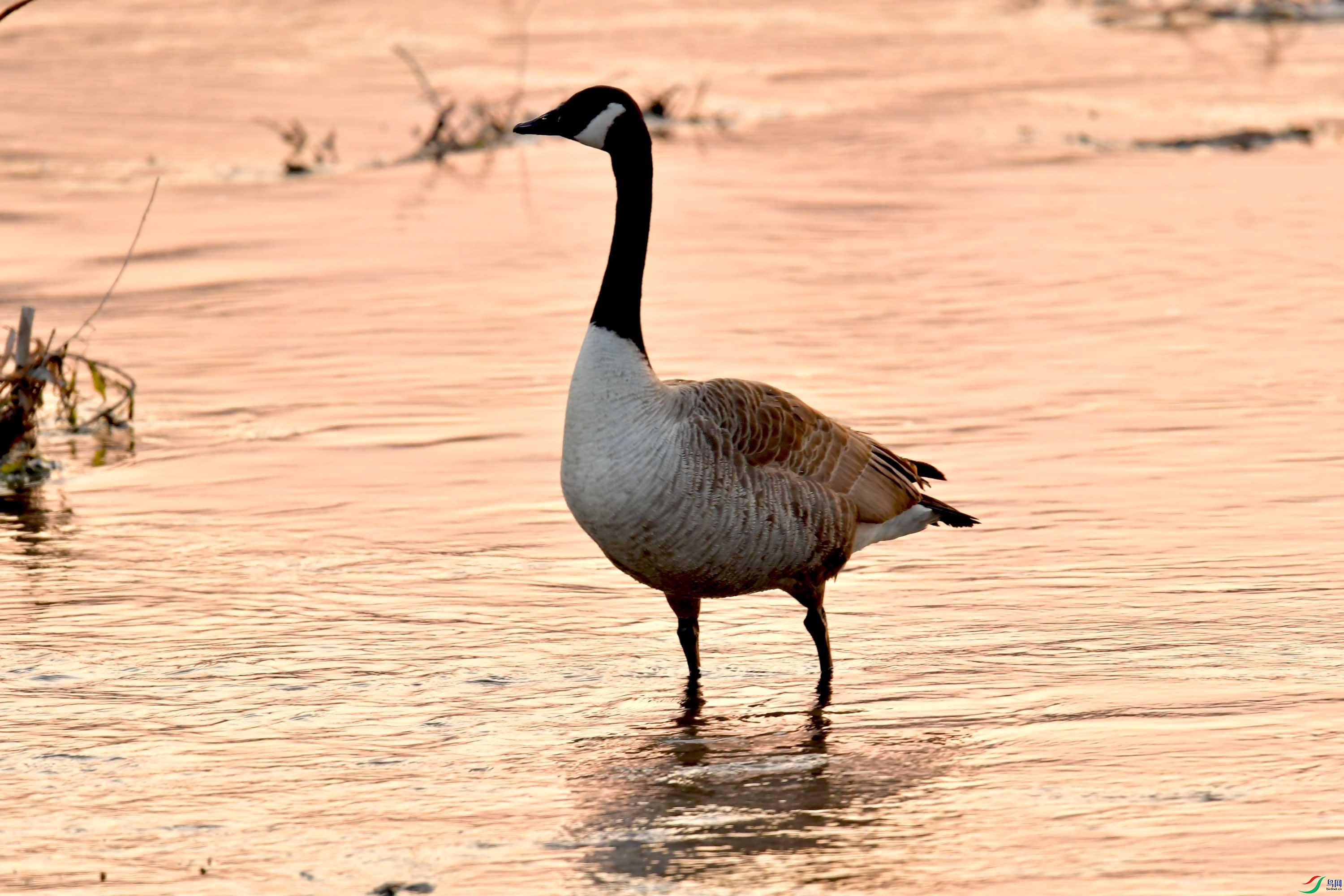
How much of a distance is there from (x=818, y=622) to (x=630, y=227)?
1577 mm

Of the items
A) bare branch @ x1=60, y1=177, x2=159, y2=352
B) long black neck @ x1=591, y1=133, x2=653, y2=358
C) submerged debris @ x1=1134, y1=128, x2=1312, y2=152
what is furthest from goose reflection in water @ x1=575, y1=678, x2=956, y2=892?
submerged debris @ x1=1134, y1=128, x2=1312, y2=152

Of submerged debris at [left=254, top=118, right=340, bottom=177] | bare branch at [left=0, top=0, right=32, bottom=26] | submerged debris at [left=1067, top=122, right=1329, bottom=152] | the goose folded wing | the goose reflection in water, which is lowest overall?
the goose reflection in water

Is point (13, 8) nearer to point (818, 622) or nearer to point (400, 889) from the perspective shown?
point (400, 889)

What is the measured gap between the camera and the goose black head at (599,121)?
7.14 metres

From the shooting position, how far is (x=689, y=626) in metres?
6.94

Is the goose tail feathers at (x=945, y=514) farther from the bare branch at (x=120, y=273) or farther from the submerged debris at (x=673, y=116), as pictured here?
the submerged debris at (x=673, y=116)

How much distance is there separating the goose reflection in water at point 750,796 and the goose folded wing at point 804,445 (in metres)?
0.78

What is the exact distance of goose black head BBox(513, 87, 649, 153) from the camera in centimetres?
714

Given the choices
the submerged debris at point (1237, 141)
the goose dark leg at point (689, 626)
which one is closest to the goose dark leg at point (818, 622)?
the goose dark leg at point (689, 626)

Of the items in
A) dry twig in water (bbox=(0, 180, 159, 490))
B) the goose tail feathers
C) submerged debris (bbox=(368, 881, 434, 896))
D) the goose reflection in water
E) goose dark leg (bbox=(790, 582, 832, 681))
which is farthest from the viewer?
dry twig in water (bbox=(0, 180, 159, 490))

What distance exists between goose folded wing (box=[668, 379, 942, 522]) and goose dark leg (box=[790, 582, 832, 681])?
0.38 meters

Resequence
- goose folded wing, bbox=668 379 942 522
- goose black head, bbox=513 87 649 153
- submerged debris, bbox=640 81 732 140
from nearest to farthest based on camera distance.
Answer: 1. goose folded wing, bbox=668 379 942 522
2. goose black head, bbox=513 87 649 153
3. submerged debris, bbox=640 81 732 140

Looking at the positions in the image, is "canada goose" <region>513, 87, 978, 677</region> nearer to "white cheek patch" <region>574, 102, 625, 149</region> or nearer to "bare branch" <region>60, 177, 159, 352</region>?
"white cheek patch" <region>574, 102, 625, 149</region>

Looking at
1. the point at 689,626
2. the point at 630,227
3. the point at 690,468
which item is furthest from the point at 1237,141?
the point at 690,468
